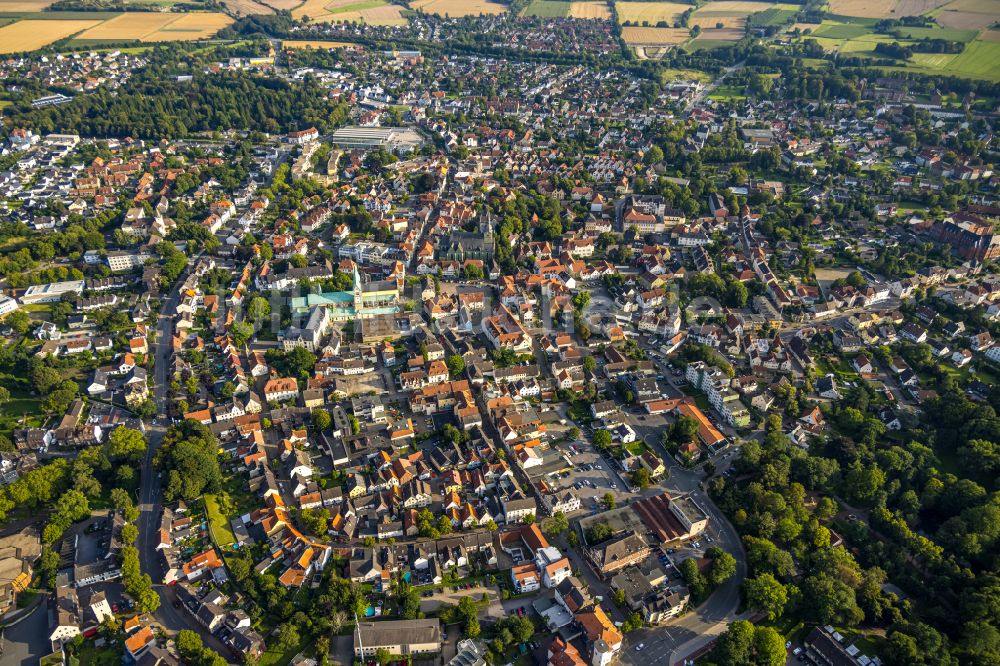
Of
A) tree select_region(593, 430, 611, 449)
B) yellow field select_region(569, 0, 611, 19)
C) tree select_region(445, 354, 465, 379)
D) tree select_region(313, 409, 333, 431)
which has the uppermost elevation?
yellow field select_region(569, 0, 611, 19)

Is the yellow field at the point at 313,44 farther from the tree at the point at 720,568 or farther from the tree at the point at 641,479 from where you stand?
the tree at the point at 720,568

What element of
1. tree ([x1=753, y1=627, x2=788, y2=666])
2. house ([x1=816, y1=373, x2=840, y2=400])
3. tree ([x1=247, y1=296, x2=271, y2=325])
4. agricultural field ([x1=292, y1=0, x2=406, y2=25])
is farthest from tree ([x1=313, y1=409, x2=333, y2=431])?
agricultural field ([x1=292, y1=0, x2=406, y2=25])

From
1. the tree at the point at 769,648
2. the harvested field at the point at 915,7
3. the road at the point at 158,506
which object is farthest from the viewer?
the harvested field at the point at 915,7

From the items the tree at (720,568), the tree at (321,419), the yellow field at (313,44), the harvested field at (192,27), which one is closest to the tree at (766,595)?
the tree at (720,568)

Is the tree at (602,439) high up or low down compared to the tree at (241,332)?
down

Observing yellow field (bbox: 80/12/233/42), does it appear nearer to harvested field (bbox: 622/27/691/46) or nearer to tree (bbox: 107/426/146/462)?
harvested field (bbox: 622/27/691/46)

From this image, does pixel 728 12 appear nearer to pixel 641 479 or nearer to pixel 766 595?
pixel 641 479
